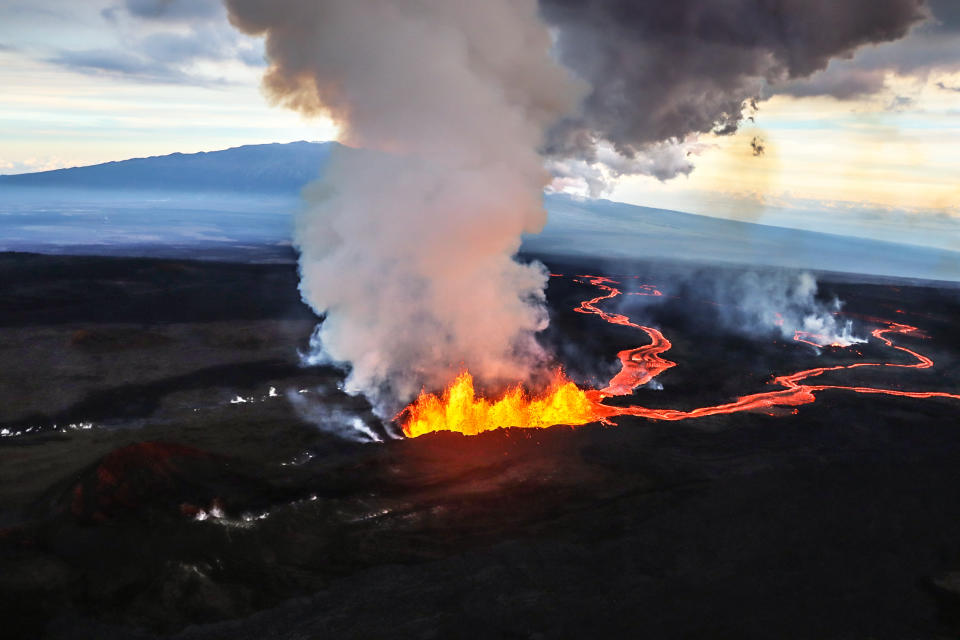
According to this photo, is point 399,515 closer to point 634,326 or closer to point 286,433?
point 286,433

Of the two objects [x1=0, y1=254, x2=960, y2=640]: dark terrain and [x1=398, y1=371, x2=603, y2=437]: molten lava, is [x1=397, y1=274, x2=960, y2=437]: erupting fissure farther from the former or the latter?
[x1=0, y1=254, x2=960, y2=640]: dark terrain

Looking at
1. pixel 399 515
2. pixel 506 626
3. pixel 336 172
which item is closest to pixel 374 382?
pixel 336 172

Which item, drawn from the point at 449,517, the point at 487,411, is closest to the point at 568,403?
the point at 487,411

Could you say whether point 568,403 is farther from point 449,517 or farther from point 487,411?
point 449,517

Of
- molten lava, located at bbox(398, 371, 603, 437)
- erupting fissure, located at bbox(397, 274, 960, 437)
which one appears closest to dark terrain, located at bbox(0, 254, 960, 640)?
erupting fissure, located at bbox(397, 274, 960, 437)

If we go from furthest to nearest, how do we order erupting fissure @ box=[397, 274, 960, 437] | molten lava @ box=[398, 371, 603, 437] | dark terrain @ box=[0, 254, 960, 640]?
erupting fissure @ box=[397, 274, 960, 437], molten lava @ box=[398, 371, 603, 437], dark terrain @ box=[0, 254, 960, 640]

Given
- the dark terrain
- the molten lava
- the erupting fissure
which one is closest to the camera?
the dark terrain

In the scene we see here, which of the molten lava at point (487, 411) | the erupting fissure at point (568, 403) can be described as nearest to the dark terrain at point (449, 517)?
the erupting fissure at point (568, 403)
